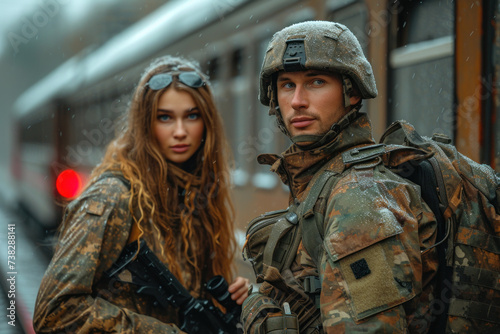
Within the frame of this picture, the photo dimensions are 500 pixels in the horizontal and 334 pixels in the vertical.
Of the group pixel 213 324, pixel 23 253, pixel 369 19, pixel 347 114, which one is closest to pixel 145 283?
pixel 213 324

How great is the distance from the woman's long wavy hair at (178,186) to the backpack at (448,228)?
0.89 m

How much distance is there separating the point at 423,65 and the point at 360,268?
6.91 feet

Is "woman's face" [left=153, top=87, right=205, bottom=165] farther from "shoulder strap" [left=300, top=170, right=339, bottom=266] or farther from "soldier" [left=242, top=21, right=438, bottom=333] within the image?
"shoulder strap" [left=300, top=170, right=339, bottom=266]

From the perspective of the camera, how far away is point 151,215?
255cm

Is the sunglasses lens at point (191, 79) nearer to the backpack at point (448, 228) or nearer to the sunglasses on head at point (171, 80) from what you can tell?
the sunglasses on head at point (171, 80)

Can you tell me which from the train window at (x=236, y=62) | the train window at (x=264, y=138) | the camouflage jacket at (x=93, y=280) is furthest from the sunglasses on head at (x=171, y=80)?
the train window at (x=236, y=62)

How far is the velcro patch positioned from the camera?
1.55m

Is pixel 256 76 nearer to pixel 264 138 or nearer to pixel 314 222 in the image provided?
pixel 264 138

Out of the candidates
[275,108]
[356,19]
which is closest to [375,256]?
[275,108]

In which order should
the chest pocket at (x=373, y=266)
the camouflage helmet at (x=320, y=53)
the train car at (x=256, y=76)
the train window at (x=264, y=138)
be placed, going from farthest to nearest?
the train window at (x=264, y=138) < the train car at (x=256, y=76) < the camouflage helmet at (x=320, y=53) < the chest pocket at (x=373, y=266)

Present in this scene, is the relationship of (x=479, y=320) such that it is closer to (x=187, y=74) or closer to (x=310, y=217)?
(x=310, y=217)

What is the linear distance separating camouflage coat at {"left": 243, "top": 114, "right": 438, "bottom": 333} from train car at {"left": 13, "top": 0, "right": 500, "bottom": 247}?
1454mm

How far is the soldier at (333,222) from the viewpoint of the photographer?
1.54 meters

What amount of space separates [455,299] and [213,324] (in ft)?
3.93
